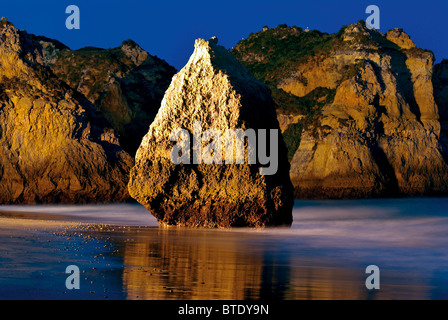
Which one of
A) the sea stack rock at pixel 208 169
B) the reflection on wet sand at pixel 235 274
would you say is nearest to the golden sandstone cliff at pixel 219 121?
the sea stack rock at pixel 208 169

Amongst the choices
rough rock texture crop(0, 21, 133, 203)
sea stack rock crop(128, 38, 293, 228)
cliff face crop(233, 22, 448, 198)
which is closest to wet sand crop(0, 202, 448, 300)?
sea stack rock crop(128, 38, 293, 228)

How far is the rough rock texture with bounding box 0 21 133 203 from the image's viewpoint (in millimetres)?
29625

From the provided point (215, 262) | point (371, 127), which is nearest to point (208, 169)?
point (215, 262)

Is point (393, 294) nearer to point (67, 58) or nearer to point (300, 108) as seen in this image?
point (300, 108)

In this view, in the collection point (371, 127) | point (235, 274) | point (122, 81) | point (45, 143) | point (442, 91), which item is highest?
point (122, 81)

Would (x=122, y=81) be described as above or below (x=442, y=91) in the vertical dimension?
above

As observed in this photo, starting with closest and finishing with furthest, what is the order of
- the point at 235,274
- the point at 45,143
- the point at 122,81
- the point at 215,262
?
the point at 235,274, the point at 215,262, the point at 45,143, the point at 122,81

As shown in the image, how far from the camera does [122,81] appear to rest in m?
50.7

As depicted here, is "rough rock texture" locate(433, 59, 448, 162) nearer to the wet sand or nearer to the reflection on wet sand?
the wet sand

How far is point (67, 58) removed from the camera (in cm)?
6394

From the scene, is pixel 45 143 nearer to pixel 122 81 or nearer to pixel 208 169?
pixel 208 169

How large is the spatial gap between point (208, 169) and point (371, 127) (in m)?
29.7

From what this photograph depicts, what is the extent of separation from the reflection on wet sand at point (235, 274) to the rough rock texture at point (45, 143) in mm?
18369
